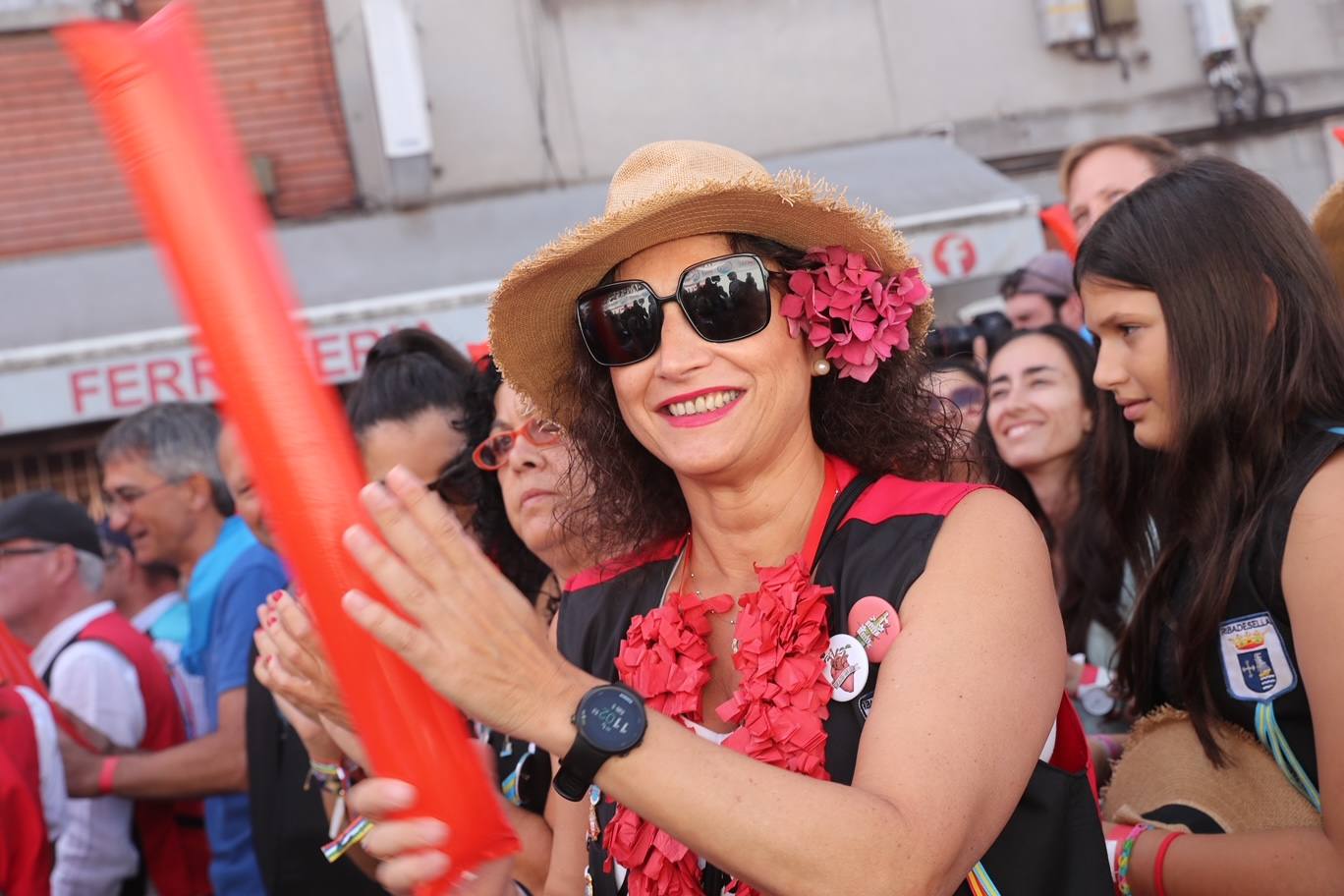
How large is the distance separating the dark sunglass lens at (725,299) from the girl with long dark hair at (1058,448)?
1.76 m

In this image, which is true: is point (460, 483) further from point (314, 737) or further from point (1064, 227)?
point (1064, 227)

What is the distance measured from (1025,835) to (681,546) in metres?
0.83

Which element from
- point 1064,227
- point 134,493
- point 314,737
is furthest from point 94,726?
point 1064,227

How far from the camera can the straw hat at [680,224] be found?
2.07m

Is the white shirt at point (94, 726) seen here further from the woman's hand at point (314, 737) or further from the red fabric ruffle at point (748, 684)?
the red fabric ruffle at point (748, 684)

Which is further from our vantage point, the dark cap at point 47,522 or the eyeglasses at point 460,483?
the dark cap at point 47,522

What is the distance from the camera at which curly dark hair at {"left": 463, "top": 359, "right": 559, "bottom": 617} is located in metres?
3.44

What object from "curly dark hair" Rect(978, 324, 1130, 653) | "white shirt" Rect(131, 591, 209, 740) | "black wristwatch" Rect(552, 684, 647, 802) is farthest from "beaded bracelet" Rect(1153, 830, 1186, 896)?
"white shirt" Rect(131, 591, 209, 740)

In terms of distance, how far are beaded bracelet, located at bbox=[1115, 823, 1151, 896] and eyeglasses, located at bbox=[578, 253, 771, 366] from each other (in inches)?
43.2

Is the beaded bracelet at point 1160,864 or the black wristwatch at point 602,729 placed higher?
the black wristwatch at point 602,729

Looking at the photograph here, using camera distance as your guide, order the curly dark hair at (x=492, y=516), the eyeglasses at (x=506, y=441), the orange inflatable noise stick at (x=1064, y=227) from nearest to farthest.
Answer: the eyeglasses at (x=506, y=441), the curly dark hair at (x=492, y=516), the orange inflatable noise stick at (x=1064, y=227)

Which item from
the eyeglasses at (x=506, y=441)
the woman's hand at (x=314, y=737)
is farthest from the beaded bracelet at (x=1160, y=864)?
the woman's hand at (x=314, y=737)

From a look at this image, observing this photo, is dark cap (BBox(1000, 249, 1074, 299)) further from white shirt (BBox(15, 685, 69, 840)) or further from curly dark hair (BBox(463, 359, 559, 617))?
white shirt (BBox(15, 685, 69, 840))

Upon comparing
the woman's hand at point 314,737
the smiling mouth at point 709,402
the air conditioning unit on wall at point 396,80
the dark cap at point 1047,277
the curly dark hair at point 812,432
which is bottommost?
the woman's hand at point 314,737
